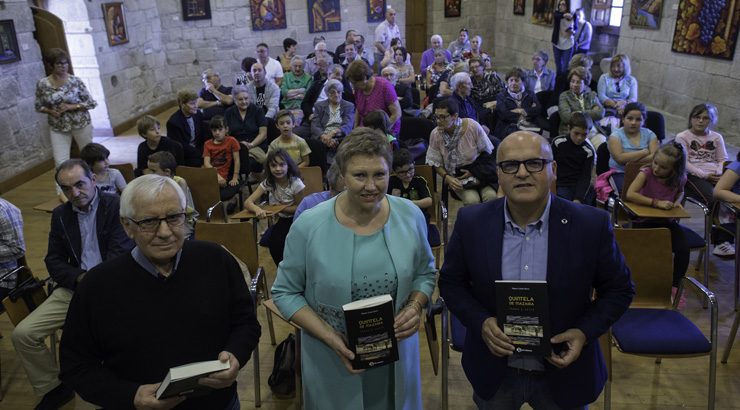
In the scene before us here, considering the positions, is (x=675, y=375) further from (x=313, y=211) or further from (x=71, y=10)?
(x=71, y=10)

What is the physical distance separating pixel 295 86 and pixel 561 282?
20.6 feet

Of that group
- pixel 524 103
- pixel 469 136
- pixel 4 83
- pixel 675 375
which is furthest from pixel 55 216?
pixel 524 103

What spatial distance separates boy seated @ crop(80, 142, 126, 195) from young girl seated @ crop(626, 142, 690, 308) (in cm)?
404

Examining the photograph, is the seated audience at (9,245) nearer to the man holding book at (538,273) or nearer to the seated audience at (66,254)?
the seated audience at (66,254)

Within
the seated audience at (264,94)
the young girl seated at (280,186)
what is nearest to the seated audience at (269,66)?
Answer: the seated audience at (264,94)

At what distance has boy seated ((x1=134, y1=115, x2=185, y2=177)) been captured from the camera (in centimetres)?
515

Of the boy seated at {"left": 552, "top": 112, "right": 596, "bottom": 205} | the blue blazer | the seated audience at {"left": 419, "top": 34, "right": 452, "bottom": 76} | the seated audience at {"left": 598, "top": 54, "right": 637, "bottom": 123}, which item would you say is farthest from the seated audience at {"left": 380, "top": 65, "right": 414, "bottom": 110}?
the blue blazer

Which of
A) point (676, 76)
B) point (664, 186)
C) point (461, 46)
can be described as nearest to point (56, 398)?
point (664, 186)

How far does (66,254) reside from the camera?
3217 millimetres

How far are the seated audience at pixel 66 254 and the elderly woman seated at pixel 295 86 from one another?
4392mm

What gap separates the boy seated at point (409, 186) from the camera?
3.96 metres

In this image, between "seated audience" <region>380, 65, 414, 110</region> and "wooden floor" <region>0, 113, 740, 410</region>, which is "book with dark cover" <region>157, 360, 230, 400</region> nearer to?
"wooden floor" <region>0, 113, 740, 410</region>

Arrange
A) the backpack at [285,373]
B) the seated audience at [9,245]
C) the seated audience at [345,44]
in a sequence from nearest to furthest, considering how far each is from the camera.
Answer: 1. the backpack at [285,373]
2. the seated audience at [9,245]
3. the seated audience at [345,44]

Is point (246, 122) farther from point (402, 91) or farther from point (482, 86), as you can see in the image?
point (482, 86)
